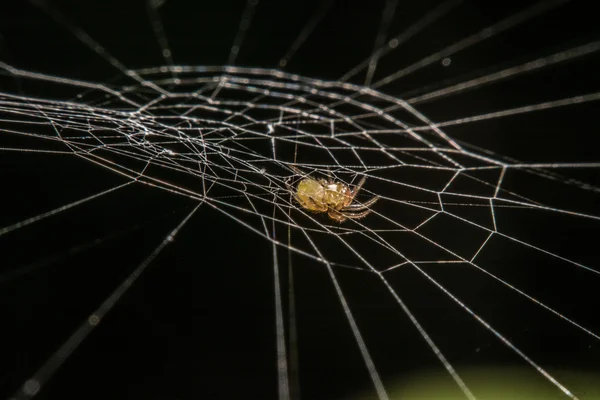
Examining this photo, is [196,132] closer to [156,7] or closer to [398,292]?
[156,7]

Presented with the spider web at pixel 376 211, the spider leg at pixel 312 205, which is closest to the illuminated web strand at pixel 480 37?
the spider web at pixel 376 211

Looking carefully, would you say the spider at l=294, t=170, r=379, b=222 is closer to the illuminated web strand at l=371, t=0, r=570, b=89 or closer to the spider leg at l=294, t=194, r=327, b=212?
the spider leg at l=294, t=194, r=327, b=212

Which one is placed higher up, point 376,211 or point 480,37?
point 480,37

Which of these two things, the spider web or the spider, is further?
the spider web

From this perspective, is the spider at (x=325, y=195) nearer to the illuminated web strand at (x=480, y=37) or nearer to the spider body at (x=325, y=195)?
the spider body at (x=325, y=195)

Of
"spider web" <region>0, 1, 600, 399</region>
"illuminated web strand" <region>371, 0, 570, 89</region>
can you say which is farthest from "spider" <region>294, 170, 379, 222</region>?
"illuminated web strand" <region>371, 0, 570, 89</region>

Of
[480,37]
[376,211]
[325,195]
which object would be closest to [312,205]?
[325,195]

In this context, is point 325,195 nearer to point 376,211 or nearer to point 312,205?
point 312,205

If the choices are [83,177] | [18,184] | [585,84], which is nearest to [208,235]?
[83,177]
